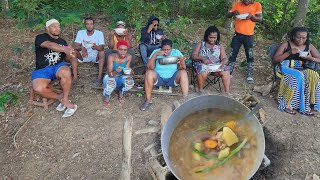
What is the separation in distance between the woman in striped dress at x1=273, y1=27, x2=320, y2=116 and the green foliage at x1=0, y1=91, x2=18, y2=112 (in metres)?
4.24

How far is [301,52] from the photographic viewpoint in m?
5.24


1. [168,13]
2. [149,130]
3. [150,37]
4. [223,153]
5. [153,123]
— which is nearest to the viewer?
[223,153]

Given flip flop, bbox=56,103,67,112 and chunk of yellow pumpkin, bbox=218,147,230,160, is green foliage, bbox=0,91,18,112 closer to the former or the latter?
flip flop, bbox=56,103,67,112

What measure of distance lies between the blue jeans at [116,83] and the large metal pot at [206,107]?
2.14 metres

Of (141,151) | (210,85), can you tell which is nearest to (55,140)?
(141,151)

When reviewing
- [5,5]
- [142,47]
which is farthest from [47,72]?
[5,5]

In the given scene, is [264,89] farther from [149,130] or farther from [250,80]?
[149,130]

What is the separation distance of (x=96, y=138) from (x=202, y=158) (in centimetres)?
189

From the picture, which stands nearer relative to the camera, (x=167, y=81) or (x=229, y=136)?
(x=229, y=136)

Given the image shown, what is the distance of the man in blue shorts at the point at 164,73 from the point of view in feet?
17.1

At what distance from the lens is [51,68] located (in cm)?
516

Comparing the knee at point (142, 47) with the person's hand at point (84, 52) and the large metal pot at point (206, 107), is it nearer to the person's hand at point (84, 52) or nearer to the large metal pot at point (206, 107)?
the person's hand at point (84, 52)

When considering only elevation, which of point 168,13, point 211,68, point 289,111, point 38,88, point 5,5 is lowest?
point 289,111

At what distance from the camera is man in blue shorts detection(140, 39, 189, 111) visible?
5.20 metres
